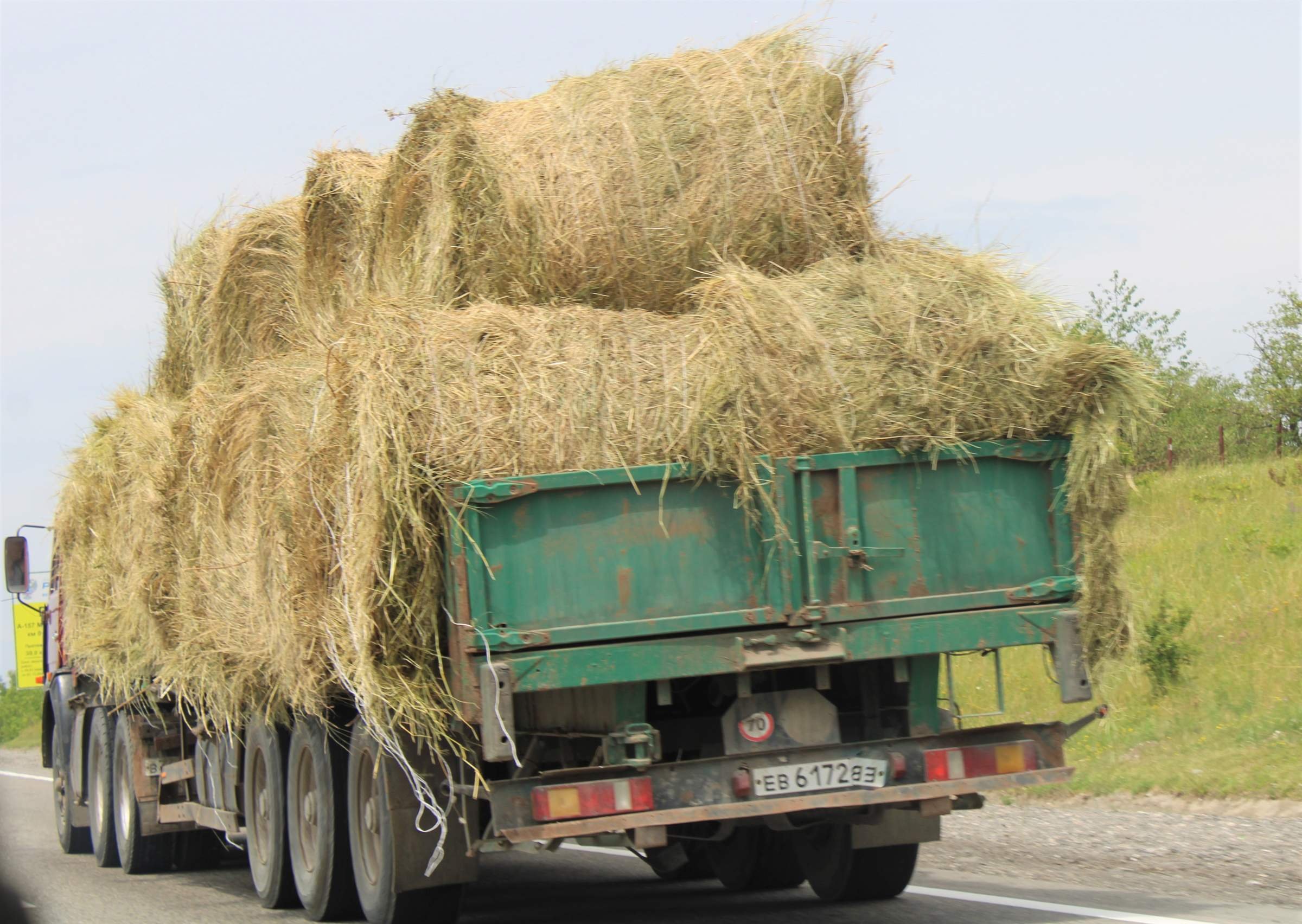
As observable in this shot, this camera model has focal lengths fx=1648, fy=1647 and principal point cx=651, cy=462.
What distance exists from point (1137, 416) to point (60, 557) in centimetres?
885

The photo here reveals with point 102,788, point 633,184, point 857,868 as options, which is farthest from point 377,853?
point 102,788

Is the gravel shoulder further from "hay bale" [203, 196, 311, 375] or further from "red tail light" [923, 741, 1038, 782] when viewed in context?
"hay bale" [203, 196, 311, 375]

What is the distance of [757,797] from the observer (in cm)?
629

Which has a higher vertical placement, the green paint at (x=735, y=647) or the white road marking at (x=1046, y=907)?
the green paint at (x=735, y=647)

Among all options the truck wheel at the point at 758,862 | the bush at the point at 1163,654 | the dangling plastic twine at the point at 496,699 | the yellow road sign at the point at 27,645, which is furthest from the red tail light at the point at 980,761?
the yellow road sign at the point at 27,645

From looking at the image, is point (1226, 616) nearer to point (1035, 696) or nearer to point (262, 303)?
point (1035, 696)

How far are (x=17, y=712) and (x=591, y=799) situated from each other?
141 ft

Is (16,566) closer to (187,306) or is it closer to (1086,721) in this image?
(187,306)

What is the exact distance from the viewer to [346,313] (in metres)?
7.86

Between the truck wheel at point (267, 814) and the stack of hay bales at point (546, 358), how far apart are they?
27 cm

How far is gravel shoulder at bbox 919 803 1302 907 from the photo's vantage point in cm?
754

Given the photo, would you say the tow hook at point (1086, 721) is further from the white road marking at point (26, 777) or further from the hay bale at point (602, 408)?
the white road marking at point (26, 777)

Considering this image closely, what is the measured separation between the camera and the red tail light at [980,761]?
650 centimetres

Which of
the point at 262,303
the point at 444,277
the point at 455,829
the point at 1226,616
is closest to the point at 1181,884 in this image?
the point at 455,829
